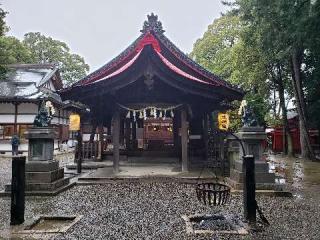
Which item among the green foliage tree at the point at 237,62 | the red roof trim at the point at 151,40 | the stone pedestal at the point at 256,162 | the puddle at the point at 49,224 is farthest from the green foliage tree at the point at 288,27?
the puddle at the point at 49,224

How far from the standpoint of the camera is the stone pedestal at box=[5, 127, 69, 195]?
1015 cm

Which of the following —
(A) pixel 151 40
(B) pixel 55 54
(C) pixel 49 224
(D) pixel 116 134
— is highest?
(B) pixel 55 54

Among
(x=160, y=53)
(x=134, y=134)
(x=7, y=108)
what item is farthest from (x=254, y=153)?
(x=7, y=108)

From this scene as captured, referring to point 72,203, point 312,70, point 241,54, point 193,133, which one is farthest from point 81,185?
point 312,70

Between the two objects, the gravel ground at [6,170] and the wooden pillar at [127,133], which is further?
the wooden pillar at [127,133]

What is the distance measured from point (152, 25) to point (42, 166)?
1060 cm

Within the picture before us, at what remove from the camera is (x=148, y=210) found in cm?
789

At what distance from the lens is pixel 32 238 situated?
5781mm

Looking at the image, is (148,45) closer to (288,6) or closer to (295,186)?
(288,6)

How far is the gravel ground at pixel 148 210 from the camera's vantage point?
603cm

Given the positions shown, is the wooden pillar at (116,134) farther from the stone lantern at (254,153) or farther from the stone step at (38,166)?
the stone lantern at (254,153)

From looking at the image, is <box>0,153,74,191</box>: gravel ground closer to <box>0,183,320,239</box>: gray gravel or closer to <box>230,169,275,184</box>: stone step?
<box>0,183,320,239</box>: gray gravel

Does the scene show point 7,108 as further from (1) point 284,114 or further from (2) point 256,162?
(2) point 256,162

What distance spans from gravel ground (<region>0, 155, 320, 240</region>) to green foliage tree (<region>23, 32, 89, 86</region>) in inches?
1836
